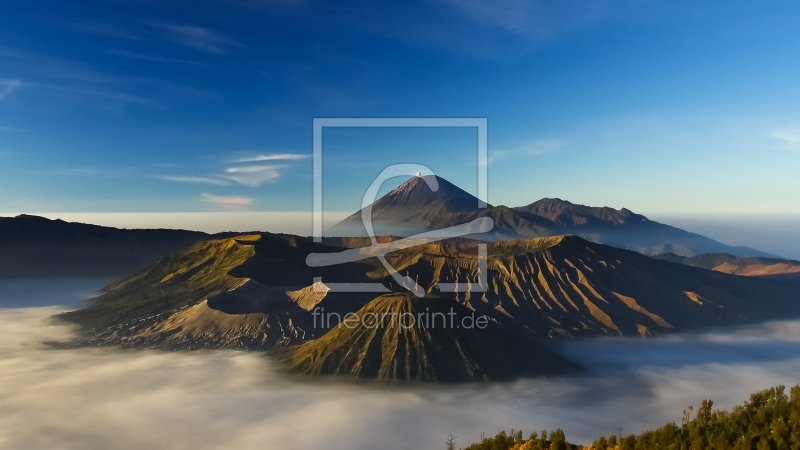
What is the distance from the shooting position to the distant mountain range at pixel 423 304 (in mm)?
85000

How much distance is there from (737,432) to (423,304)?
6075 centimetres

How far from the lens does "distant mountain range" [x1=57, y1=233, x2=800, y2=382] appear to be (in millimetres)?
85000

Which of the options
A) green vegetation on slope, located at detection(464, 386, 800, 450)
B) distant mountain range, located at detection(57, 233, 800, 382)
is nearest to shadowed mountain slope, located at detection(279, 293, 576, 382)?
distant mountain range, located at detection(57, 233, 800, 382)

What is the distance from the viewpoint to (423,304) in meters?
86.9

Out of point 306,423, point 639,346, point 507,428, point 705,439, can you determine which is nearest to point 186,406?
point 306,423

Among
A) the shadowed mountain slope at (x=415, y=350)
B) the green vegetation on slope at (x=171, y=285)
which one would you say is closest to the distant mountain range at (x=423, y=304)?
the shadowed mountain slope at (x=415, y=350)

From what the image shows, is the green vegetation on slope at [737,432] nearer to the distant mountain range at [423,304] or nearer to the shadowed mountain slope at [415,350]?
the shadowed mountain slope at [415,350]

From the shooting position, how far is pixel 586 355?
105500mm

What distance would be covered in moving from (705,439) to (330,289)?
3829 inches

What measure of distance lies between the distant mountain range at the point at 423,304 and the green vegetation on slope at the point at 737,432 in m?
51.0

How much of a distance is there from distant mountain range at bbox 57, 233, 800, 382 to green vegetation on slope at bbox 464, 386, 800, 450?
5100 cm

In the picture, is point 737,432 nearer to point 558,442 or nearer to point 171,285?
point 558,442

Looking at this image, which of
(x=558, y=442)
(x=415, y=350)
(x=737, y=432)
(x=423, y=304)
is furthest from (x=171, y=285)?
(x=737, y=432)

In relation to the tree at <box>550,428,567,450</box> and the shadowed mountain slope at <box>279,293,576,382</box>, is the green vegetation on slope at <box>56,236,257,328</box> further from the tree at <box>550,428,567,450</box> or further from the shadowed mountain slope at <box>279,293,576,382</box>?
the tree at <box>550,428,567,450</box>
